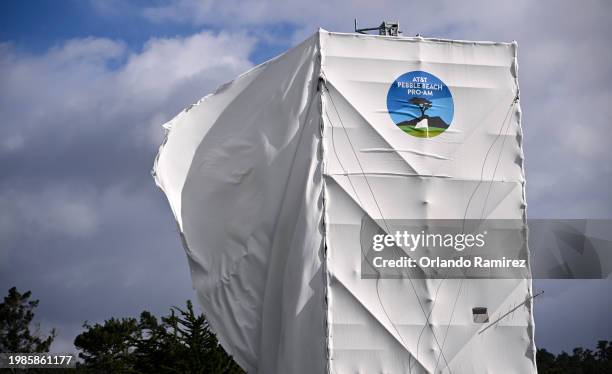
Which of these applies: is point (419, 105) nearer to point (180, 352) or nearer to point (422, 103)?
point (422, 103)

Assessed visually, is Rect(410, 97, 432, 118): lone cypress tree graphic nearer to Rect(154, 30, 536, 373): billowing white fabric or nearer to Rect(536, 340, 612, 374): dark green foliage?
Rect(154, 30, 536, 373): billowing white fabric

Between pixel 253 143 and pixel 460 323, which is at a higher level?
pixel 253 143

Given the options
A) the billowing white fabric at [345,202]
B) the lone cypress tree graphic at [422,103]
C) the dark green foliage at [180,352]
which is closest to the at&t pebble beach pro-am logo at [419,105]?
the lone cypress tree graphic at [422,103]

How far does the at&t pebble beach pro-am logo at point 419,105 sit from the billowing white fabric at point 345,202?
0.48 ft

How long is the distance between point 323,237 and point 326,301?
1.10 m

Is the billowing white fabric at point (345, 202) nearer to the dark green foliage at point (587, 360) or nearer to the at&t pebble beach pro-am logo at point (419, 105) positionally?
the at&t pebble beach pro-am logo at point (419, 105)

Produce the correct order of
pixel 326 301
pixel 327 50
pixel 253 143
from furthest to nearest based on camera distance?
pixel 253 143 → pixel 327 50 → pixel 326 301

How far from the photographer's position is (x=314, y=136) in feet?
50.4

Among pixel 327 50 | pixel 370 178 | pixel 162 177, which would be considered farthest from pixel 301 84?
pixel 162 177

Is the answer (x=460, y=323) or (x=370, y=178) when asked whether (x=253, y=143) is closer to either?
(x=370, y=178)

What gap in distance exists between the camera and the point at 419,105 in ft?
52.0

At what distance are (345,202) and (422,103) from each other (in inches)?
97.0

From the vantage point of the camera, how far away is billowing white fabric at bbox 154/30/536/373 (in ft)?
48.6

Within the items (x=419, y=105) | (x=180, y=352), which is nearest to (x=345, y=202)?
(x=419, y=105)
